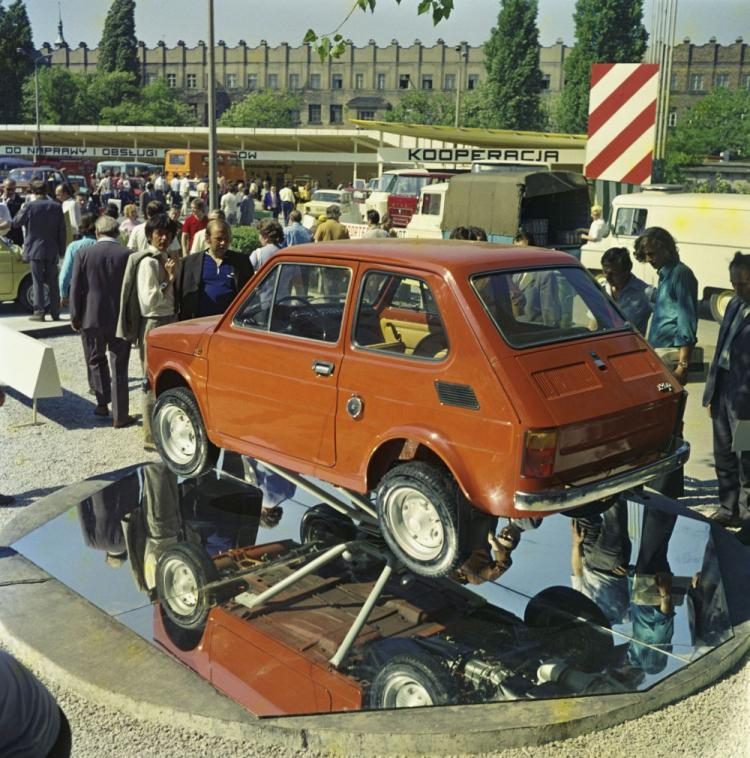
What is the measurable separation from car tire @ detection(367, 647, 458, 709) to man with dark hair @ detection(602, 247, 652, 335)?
3.68m

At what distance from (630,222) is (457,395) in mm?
15096

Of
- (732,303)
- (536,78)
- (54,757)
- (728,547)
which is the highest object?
(536,78)

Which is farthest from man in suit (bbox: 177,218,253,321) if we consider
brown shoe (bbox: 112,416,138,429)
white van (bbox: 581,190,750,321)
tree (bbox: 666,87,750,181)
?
tree (bbox: 666,87,750,181)

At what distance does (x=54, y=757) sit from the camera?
2.75m

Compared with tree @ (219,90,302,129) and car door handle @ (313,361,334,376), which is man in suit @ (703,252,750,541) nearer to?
car door handle @ (313,361,334,376)

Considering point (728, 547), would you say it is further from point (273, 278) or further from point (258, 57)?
point (258, 57)

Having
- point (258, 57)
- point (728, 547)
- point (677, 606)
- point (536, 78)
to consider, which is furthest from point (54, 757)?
point (258, 57)

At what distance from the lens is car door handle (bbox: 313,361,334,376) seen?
5582 mm

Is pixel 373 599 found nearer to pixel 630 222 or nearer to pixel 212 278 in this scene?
pixel 212 278

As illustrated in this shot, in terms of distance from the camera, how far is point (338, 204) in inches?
1303

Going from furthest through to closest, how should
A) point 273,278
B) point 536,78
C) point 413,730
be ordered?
point 536,78 < point 273,278 < point 413,730

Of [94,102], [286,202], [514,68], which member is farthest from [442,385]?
[94,102]

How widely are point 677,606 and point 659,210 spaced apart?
14302mm

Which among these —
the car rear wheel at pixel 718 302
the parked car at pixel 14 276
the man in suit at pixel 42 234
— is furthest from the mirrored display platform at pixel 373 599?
the car rear wheel at pixel 718 302
